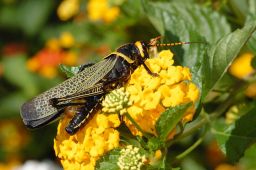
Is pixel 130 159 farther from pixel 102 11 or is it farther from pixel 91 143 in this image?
pixel 102 11

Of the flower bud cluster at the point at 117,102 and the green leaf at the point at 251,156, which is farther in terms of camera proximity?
the green leaf at the point at 251,156

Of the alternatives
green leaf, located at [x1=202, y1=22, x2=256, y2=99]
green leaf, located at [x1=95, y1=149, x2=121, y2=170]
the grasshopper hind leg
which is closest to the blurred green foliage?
green leaf, located at [x1=202, y1=22, x2=256, y2=99]

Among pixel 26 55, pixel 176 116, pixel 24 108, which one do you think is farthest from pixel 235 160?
pixel 26 55

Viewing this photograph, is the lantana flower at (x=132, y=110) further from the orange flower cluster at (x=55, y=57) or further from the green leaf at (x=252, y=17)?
the orange flower cluster at (x=55, y=57)

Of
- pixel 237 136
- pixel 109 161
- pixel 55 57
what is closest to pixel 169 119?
pixel 109 161

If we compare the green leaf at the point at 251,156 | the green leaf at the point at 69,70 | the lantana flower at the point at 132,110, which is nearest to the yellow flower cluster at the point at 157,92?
the lantana flower at the point at 132,110

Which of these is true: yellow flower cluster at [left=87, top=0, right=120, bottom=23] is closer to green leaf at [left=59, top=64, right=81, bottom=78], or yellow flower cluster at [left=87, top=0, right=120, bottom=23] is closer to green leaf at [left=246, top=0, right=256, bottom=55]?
green leaf at [left=246, top=0, right=256, bottom=55]

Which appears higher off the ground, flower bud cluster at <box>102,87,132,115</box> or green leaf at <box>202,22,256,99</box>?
flower bud cluster at <box>102,87,132,115</box>
